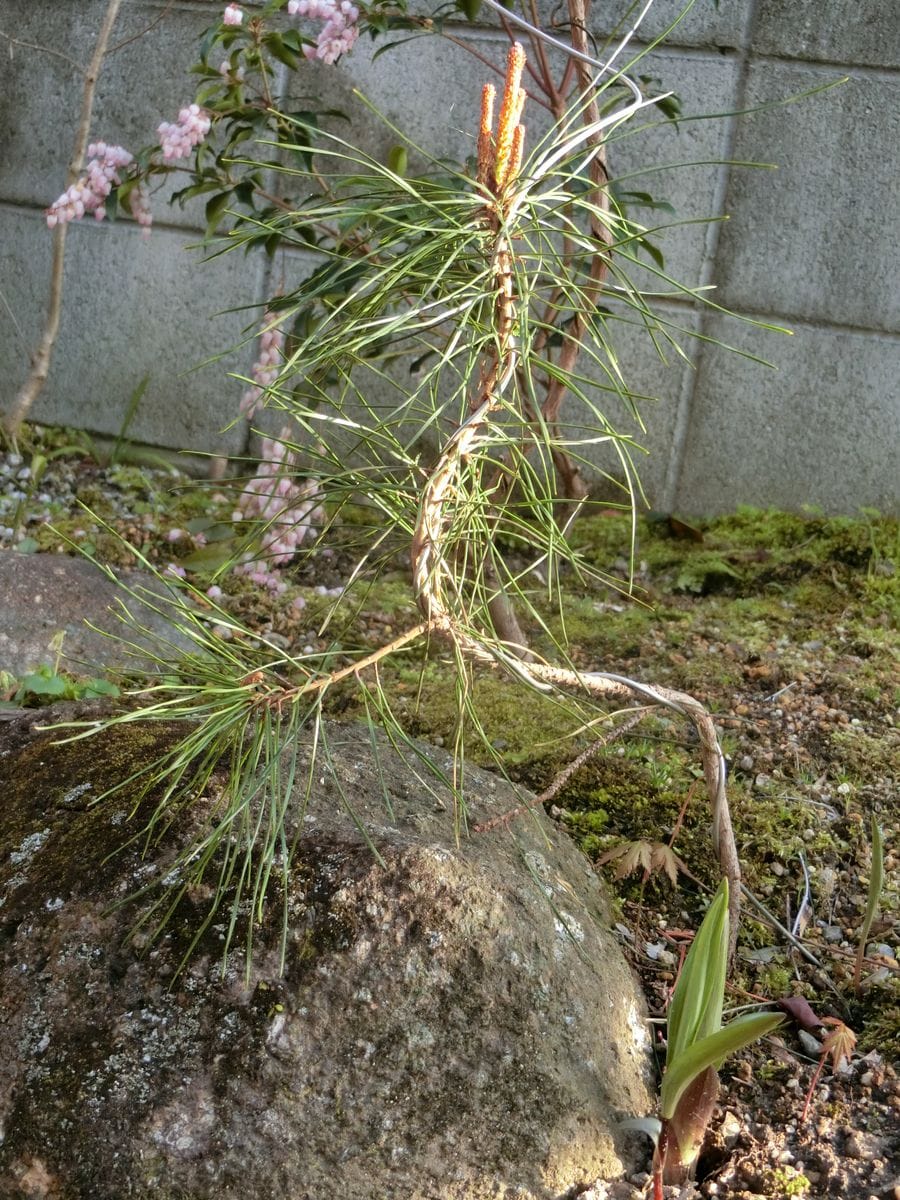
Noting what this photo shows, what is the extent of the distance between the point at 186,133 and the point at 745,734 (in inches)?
78.6

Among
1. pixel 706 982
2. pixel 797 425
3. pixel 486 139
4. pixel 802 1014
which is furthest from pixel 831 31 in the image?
pixel 706 982

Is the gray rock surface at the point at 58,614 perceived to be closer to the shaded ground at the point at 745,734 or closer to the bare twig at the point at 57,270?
the shaded ground at the point at 745,734

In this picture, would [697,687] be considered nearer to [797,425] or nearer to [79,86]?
[797,425]

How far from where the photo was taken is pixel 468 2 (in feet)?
8.55

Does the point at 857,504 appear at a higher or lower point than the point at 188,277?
lower

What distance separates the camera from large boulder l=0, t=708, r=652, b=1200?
115 cm

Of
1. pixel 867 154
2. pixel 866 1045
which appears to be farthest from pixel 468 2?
pixel 866 1045

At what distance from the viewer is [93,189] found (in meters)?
3.19

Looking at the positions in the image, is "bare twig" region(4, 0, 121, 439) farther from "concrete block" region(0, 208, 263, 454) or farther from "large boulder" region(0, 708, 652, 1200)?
"large boulder" region(0, 708, 652, 1200)

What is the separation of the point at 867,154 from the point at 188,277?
2206 mm

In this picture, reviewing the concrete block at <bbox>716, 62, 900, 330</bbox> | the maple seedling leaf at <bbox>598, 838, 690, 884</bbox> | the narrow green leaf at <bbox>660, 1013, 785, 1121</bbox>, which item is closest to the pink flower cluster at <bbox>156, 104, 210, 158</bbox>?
the concrete block at <bbox>716, 62, 900, 330</bbox>

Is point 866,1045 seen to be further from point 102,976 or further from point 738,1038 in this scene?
point 102,976

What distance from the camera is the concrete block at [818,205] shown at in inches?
130

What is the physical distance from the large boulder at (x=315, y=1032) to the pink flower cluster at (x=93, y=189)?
2.21m
